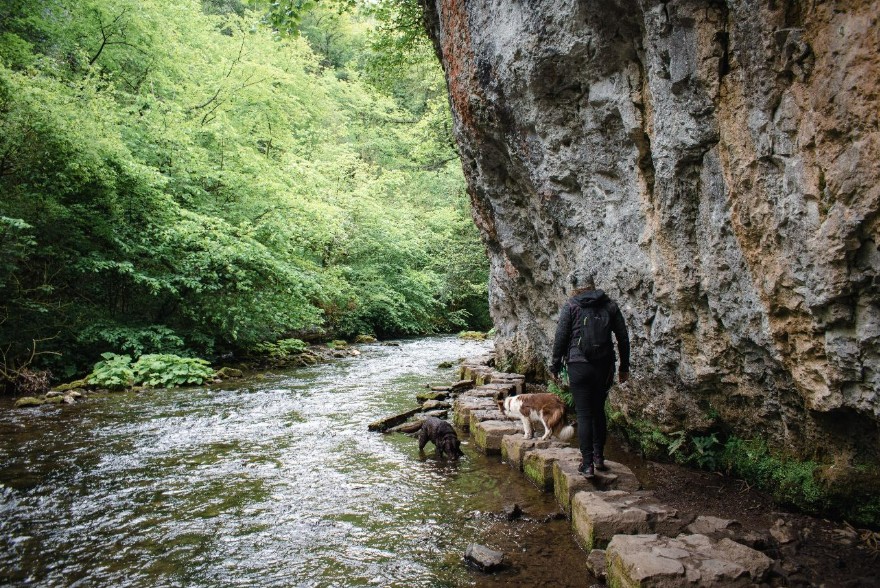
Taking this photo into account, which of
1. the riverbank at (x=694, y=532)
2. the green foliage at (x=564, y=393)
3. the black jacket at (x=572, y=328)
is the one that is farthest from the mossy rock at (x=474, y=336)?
the black jacket at (x=572, y=328)

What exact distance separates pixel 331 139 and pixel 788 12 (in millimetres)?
25196

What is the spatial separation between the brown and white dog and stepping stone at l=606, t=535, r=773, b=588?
277 cm

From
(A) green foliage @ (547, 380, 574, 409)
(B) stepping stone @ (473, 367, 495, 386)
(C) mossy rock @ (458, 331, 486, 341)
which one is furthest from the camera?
(C) mossy rock @ (458, 331, 486, 341)

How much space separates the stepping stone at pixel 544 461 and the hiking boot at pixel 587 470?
32cm

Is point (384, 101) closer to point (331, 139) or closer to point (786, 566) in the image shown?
point (331, 139)

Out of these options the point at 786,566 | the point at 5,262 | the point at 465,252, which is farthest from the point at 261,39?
the point at 786,566

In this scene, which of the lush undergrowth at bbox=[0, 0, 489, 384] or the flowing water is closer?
the flowing water

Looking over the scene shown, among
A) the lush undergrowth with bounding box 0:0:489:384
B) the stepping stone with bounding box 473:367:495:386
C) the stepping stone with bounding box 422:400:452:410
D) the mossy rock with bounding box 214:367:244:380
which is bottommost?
the mossy rock with bounding box 214:367:244:380

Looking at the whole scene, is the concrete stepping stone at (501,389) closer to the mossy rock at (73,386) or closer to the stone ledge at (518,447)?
the stone ledge at (518,447)

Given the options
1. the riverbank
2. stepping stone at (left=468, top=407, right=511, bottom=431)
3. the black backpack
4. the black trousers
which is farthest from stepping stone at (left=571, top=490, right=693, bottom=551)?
stepping stone at (left=468, top=407, right=511, bottom=431)

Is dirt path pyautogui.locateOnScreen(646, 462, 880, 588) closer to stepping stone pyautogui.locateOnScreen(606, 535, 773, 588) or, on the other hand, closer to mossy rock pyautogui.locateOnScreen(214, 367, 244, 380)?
stepping stone pyautogui.locateOnScreen(606, 535, 773, 588)

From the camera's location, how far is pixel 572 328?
509cm

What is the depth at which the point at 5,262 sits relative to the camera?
9867 mm

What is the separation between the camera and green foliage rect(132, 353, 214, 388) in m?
12.0
